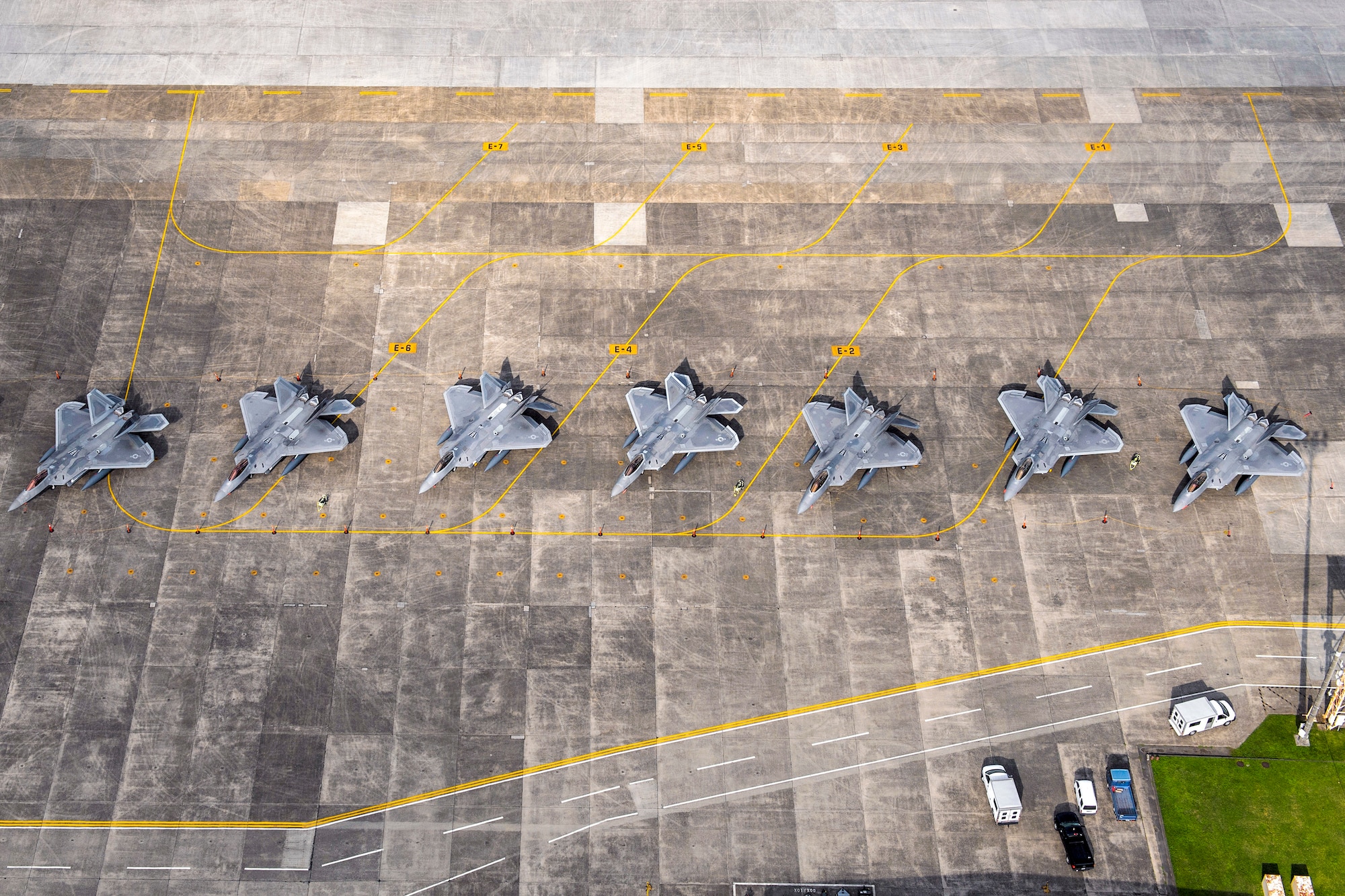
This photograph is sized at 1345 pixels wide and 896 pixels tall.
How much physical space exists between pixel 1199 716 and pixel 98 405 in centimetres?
7406

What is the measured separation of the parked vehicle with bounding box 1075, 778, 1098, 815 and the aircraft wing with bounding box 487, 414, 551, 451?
3952cm

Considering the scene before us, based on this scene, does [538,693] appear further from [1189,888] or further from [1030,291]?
[1030,291]

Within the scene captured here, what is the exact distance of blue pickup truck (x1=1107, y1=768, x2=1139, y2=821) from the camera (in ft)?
158

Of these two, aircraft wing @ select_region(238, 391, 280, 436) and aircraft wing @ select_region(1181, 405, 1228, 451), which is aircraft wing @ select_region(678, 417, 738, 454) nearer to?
aircraft wing @ select_region(238, 391, 280, 436)

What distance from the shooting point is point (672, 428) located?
5519 centimetres

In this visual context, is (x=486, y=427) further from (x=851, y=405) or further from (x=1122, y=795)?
(x=1122, y=795)

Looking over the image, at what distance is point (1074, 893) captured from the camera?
154 feet

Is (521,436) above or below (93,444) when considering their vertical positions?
above

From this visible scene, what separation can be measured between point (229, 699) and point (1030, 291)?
6252cm

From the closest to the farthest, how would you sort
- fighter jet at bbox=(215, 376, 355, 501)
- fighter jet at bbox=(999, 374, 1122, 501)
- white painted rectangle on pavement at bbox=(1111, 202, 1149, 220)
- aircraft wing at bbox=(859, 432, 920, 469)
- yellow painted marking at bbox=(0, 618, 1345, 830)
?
yellow painted marking at bbox=(0, 618, 1345, 830) → fighter jet at bbox=(215, 376, 355, 501) → aircraft wing at bbox=(859, 432, 920, 469) → fighter jet at bbox=(999, 374, 1122, 501) → white painted rectangle on pavement at bbox=(1111, 202, 1149, 220)

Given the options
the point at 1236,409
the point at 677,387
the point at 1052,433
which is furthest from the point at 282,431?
the point at 1236,409

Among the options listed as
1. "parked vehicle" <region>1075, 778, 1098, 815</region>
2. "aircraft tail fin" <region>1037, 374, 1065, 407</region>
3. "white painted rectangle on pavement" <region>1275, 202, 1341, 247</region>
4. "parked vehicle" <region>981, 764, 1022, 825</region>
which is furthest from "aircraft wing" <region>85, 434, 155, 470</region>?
"white painted rectangle on pavement" <region>1275, 202, 1341, 247</region>

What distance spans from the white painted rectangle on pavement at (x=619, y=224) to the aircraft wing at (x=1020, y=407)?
96.1 ft

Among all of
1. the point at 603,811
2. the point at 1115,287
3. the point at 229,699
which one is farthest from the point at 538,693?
the point at 1115,287
